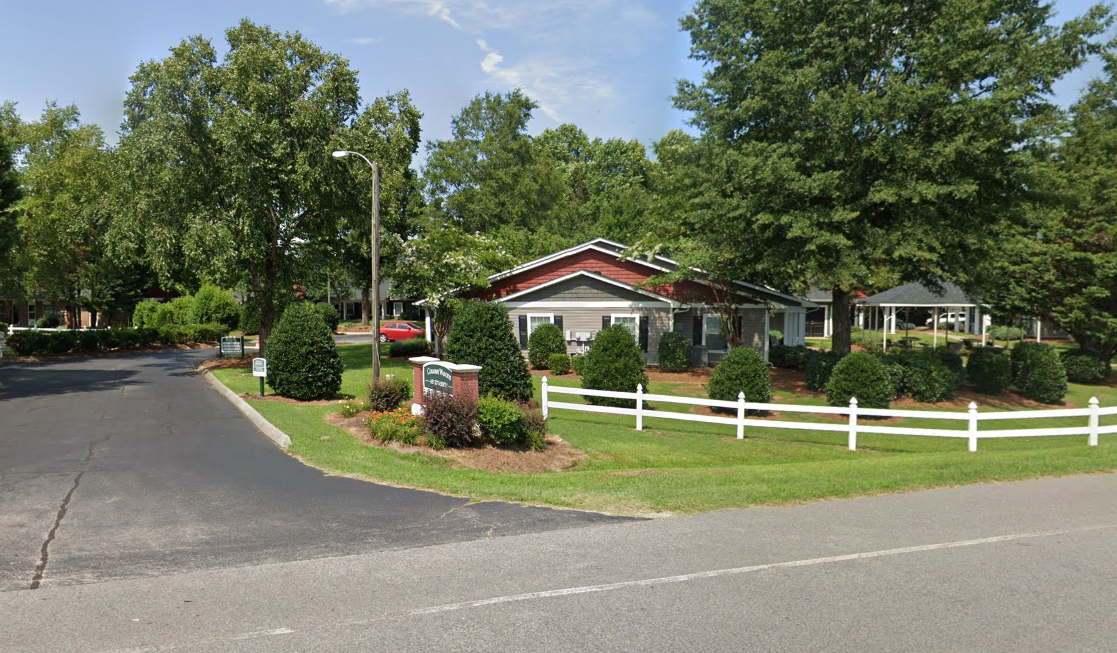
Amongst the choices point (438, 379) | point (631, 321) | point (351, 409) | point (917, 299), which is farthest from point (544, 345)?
point (917, 299)

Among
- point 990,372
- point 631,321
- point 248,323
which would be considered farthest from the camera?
point 248,323

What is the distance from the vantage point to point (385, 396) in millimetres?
15867

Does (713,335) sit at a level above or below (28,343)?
above

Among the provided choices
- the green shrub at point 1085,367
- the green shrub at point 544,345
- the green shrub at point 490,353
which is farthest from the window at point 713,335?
the green shrub at point 490,353

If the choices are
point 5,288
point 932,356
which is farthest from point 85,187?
point 932,356

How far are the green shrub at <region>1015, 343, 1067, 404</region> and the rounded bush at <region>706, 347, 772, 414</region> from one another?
12.8 meters

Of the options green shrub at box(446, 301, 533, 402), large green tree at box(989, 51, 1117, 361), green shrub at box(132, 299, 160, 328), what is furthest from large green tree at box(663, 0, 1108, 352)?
green shrub at box(132, 299, 160, 328)

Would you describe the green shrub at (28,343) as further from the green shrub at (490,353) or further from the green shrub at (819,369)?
the green shrub at (819,369)

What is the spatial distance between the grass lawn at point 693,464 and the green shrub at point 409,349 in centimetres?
1558

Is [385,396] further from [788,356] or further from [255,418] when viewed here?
[788,356]

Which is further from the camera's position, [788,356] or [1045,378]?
[788,356]

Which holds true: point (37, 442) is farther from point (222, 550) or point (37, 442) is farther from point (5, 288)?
point (5, 288)

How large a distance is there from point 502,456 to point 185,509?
5.43 m

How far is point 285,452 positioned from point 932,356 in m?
20.3
